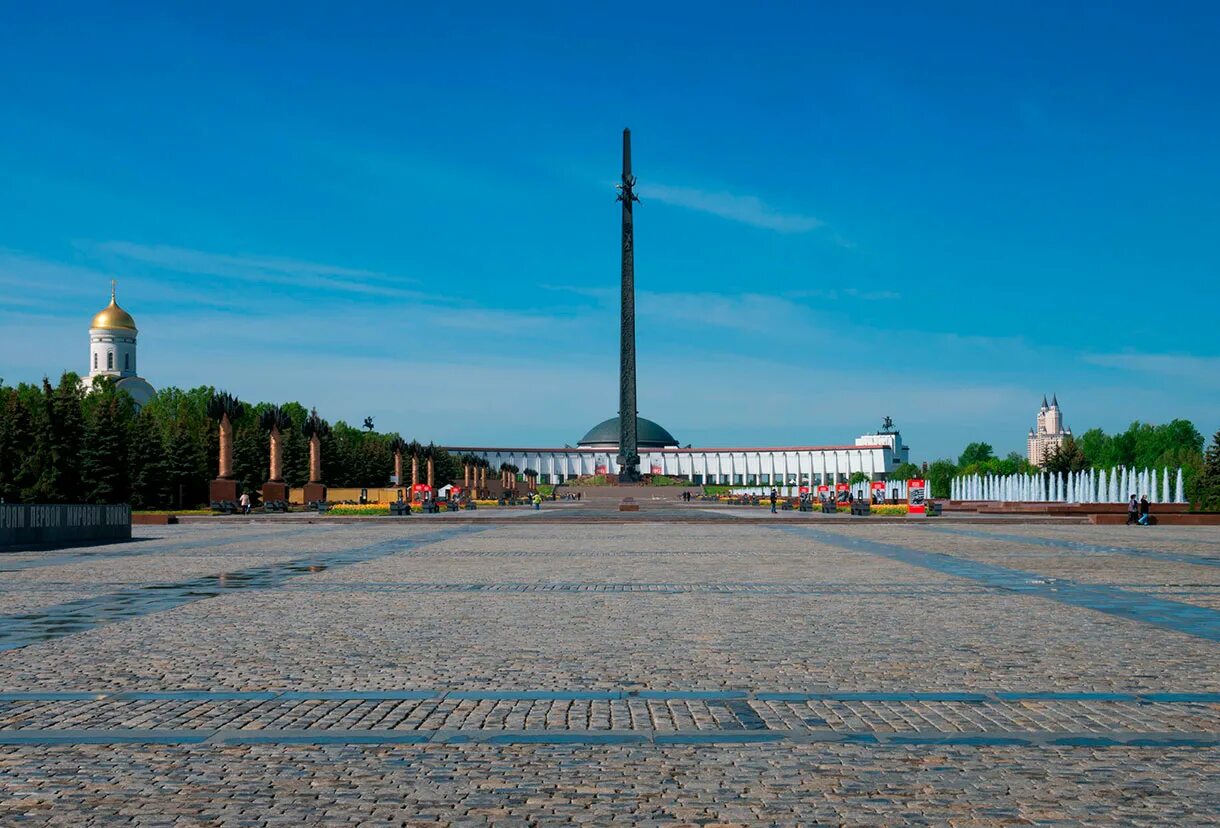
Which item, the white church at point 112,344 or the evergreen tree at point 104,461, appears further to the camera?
the white church at point 112,344

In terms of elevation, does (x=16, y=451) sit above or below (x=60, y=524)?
above

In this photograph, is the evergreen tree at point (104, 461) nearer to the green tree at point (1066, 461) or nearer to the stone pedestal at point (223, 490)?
the stone pedestal at point (223, 490)

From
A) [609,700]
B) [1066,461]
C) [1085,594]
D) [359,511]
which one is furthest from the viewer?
[1066,461]

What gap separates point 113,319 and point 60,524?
311 feet

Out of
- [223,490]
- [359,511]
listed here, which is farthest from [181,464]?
[359,511]

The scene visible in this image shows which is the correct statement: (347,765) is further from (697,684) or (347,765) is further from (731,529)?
(731,529)

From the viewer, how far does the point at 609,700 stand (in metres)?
6.70

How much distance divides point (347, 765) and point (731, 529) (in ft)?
89.4

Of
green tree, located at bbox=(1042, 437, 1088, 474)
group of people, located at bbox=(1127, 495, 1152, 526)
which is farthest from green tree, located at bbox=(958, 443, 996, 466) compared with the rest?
group of people, located at bbox=(1127, 495, 1152, 526)

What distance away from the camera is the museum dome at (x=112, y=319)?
365 ft

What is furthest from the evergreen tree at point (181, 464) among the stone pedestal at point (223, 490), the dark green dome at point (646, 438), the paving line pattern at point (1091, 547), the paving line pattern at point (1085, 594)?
the dark green dome at point (646, 438)

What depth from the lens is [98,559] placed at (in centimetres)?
1906

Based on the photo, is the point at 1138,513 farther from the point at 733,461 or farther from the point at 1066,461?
the point at 733,461

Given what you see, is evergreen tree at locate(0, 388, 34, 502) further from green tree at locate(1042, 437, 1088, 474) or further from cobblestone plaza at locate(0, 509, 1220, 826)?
green tree at locate(1042, 437, 1088, 474)
